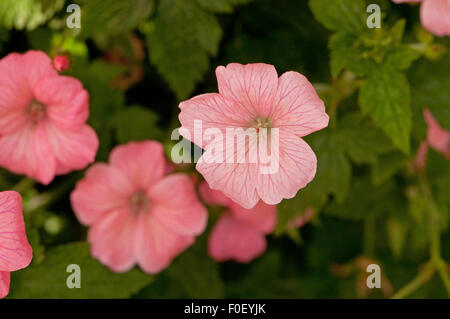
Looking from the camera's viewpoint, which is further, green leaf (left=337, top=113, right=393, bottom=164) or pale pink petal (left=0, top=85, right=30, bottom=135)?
green leaf (left=337, top=113, right=393, bottom=164)

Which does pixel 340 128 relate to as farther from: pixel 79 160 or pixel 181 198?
pixel 79 160

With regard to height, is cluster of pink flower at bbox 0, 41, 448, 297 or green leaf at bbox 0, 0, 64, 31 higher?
green leaf at bbox 0, 0, 64, 31

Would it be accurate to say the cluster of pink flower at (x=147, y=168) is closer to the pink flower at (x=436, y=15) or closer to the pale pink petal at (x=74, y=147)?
the pale pink petal at (x=74, y=147)

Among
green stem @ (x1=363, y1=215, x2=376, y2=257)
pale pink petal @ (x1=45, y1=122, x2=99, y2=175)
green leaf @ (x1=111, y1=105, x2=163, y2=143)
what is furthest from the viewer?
green stem @ (x1=363, y1=215, x2=376, y2=257)

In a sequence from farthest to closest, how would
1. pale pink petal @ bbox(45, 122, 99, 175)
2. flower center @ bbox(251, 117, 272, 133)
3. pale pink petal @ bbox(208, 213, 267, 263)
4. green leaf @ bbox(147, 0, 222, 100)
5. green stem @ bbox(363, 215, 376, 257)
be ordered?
green stem @ bbox(363, 215, 376, 257), pale pink petal @ bbox(208, 213, 267, 263), green leaf @ bbox(147, 0, 222, 100), pale pink petal @ bbox(45, 122, 99, 175), flower center @ bbox(251, 117, 272, 133)

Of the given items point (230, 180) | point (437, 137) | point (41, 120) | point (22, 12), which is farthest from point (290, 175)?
point (437, 137)

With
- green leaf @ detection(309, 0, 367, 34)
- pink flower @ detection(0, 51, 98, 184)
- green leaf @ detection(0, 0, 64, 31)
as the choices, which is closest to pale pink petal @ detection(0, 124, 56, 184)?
pink flower @ detection(0, 51, 98, 184)

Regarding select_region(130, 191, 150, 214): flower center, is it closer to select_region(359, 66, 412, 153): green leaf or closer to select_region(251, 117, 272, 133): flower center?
select_region(251, 117, 272, 133): flower center

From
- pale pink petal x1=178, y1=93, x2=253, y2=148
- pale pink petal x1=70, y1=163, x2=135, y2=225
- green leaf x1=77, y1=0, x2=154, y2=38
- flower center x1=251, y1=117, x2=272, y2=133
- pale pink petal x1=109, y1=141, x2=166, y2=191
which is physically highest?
green leaf x1=77, y1=0, x2=154, y2=38
